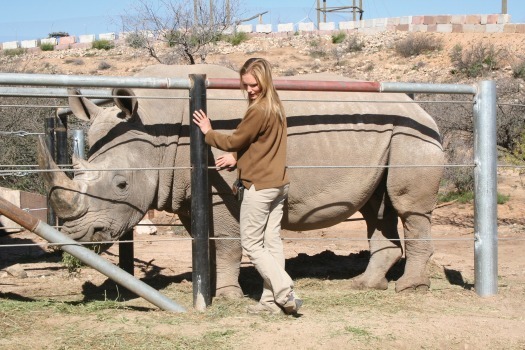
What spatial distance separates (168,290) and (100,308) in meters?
1.07

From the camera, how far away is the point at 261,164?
563 centimetres

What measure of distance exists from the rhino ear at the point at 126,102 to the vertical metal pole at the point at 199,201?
0.58 meters

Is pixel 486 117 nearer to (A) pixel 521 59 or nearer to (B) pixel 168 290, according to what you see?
(B) pixel 168 290

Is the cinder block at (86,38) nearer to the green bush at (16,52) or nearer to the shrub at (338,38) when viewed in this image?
the green bush at (16,52)

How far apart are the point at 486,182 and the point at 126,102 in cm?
304

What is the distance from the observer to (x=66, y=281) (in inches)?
298

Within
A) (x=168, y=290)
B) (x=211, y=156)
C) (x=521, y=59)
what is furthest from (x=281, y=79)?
(x=521, y=59)

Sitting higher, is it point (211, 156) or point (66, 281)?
point (211, 156)

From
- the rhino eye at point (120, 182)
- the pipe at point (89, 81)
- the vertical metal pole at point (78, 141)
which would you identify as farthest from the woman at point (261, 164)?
the vertical metal pole at point (78, 141)

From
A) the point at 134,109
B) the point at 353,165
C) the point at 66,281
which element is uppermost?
the point at 134,109

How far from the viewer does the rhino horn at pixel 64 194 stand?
6.12 m

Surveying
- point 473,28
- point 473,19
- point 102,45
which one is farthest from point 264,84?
point 102,45

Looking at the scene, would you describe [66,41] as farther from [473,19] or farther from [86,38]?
[473,19]

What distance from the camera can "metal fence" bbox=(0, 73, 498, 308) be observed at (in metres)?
6.04
